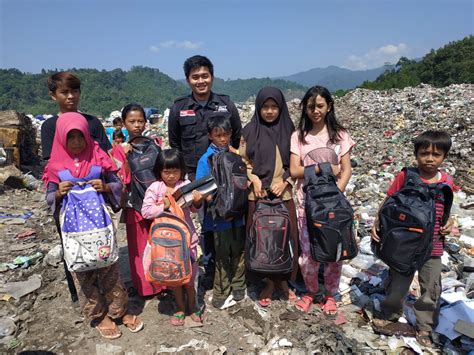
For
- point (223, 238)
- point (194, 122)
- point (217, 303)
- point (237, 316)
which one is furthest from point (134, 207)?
point (237, 316)

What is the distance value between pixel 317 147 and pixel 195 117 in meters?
1.15

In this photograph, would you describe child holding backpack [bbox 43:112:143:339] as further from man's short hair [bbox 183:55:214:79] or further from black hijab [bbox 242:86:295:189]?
black hijab [bbox 242:86:295:189]

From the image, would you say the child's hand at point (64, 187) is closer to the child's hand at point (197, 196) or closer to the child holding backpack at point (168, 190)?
the child holding backpack at point (168, 190)

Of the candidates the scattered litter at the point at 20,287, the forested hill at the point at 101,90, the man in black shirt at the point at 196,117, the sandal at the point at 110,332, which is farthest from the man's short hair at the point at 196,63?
the forested hill at the point at 101,90

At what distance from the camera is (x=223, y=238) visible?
2861mm

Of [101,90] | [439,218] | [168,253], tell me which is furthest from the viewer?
[101,90]

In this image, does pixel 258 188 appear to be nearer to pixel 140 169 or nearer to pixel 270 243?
pixel 270 243

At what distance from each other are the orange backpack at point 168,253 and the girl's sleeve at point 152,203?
5 cm

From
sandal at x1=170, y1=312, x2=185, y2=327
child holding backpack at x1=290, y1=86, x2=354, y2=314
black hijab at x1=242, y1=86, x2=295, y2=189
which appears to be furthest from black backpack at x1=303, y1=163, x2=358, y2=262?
sandal at x1=170, y1=312, x2=185, y2=327

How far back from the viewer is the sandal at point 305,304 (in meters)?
2.91

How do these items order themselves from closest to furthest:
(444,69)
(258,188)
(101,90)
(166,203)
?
1. (166,203)
2. (258,188)
3. (444,69)
4. (101,90)

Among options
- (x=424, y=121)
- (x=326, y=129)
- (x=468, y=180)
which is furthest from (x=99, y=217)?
(x=424, y=121)

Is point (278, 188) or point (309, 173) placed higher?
point (309, 173)

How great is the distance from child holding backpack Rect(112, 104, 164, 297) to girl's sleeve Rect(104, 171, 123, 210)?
20 cm
